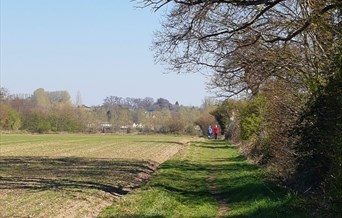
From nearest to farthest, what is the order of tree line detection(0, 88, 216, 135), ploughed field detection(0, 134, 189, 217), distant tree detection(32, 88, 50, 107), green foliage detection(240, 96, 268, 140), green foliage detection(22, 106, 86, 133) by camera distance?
ploughed field detection(0, 134, 189, 217) → green foliage detection(240, 96, 268, 140) → tree line detection(0, 88, 216, 135) → green foliage detection(22, 106, 86, 133) → distant tree detection(32, 88, 50, 107)

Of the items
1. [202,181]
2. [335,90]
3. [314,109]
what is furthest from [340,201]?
[202,181]

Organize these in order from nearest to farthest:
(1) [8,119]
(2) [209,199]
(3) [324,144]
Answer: (3) [324,144] < (2) [209,199] < (1) [8,119]

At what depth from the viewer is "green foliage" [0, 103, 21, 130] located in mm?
118062

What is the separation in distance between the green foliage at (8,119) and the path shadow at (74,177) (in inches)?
3340

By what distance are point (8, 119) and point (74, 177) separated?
97.1 metres

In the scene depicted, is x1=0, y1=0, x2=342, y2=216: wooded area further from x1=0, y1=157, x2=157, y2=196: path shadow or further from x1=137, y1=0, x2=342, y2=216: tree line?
x1=0, y1=157, x2=157, y2=196: path shadow

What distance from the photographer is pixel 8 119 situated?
120250 millimetres

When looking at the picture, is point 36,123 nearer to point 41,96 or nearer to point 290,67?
point 41,96

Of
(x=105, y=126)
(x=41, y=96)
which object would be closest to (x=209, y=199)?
(x=105, y=126)

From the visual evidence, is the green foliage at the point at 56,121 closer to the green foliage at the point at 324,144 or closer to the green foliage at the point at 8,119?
the green foliage at the point at 8,119

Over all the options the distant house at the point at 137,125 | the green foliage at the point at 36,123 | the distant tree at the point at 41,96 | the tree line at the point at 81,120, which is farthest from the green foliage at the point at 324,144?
the distant tree at the point at 41,96

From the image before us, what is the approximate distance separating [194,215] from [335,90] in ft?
18.4

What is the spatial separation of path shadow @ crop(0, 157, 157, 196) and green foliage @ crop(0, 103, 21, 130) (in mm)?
84830

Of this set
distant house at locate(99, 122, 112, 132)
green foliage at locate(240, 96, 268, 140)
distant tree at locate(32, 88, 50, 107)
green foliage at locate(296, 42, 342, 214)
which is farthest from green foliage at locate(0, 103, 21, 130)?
green foliage at locate(296, 42, 342, 214)
